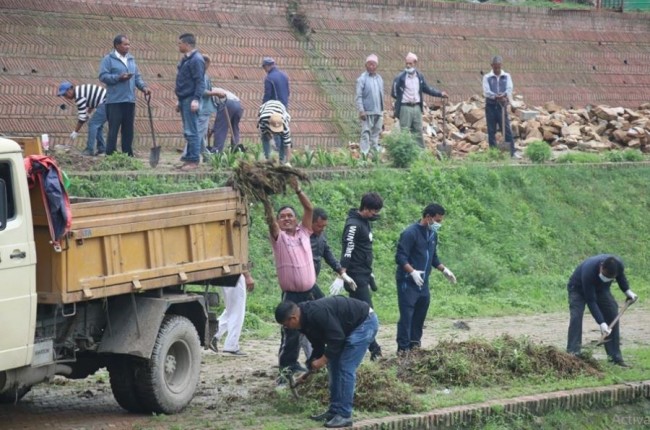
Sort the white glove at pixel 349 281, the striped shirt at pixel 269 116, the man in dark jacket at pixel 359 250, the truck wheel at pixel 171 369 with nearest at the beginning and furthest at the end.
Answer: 1. the truck wheel at pixel 171 369
2. the white glove at pixel 349 281
3. the man in dark jacket at pixel 359 250
4. the striped shirt at pixel 269 116

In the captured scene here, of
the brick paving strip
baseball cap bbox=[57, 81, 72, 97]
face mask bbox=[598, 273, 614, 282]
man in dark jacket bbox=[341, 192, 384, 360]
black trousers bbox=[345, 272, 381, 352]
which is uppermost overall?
baseball cap bbox=[57, 81, 72, 97]

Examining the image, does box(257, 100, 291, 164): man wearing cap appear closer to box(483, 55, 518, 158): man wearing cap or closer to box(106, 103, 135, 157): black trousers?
box(106, 103, 135, 157): black trousers

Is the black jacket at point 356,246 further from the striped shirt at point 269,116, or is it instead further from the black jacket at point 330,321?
the striped shirt at point 269,116

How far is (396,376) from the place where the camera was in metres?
13.6

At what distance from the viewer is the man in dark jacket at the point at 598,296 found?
1491cm

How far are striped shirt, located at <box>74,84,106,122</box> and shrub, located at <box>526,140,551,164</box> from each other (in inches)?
336

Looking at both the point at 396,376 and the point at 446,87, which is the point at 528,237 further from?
the point at 396,376

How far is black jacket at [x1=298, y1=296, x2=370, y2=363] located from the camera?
11211mm

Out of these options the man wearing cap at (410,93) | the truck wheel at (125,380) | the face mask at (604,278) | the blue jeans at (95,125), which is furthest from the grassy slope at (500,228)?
the truck wheel at (125,380)

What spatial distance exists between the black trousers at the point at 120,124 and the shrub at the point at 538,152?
8329 mm

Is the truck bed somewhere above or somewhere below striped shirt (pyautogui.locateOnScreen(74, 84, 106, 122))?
below

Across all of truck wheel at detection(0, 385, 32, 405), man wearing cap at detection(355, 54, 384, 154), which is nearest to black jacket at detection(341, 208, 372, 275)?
truck wheel at detection(0, 385, 32, 405)

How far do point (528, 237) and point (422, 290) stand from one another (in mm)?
7868

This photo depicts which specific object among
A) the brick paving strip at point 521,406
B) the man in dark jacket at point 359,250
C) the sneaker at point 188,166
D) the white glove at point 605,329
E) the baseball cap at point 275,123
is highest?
the baseball cap at point 275,123
